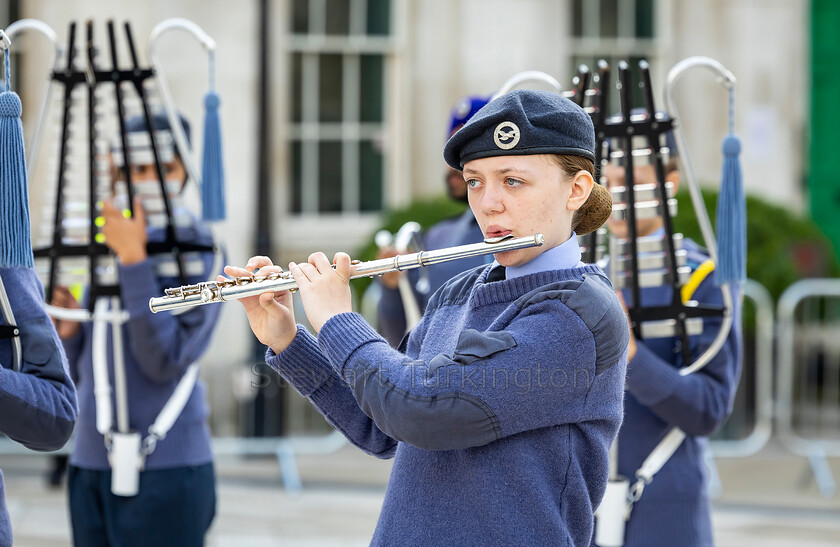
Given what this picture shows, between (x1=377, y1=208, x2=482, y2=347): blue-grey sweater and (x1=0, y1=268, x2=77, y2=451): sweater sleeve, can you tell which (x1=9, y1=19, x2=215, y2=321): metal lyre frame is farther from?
(x1=0, y1=268, x2=77, y2=451): sweater sleeve

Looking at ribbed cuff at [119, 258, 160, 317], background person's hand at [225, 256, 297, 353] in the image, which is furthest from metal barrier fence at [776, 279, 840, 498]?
background person's hand at [225, 256, 297, 353]

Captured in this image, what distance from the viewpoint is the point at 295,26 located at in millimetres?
8703

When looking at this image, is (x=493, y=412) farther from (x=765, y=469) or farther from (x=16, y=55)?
(x=16, y=55)

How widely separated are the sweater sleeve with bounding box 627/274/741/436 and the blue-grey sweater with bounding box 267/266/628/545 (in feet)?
3.34

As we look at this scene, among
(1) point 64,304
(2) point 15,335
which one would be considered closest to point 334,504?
(1) point 64,304

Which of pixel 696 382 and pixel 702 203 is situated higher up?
pixel 702 203

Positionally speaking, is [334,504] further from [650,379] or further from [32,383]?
[32,383]

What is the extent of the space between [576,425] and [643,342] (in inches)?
51.7

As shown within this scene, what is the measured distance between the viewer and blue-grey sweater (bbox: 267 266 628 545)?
Answer: 1863 millimetres

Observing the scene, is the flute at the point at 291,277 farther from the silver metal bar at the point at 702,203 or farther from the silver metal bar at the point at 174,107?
the silver metal bar at the point at 174,107

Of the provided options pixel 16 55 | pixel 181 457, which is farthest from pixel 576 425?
pixel 16 55

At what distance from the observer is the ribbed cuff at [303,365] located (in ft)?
7.14

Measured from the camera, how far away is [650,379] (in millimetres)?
3002

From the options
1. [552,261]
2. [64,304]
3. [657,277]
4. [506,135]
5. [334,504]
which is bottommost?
[334,504]
